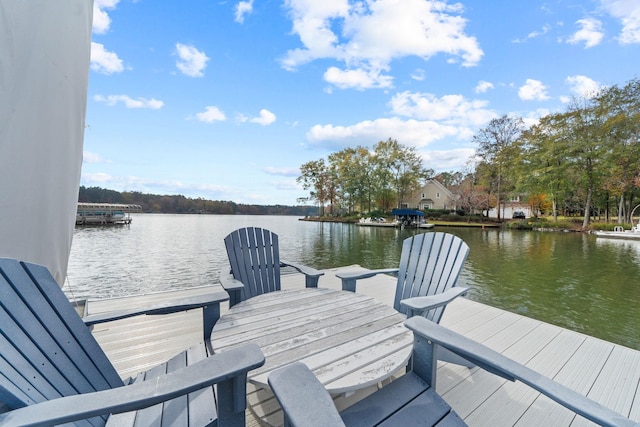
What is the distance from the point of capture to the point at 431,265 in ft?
6.16

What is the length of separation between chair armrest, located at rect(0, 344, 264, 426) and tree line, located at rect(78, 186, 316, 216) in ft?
105

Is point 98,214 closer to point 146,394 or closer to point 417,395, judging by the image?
point 146,394

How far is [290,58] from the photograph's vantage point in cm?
830

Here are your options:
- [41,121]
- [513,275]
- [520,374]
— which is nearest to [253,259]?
[41,121]

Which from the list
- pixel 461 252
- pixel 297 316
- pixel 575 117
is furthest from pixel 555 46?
pixel 575 117

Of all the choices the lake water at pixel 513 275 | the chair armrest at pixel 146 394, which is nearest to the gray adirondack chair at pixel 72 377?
the chair armrest at pixel 146 394

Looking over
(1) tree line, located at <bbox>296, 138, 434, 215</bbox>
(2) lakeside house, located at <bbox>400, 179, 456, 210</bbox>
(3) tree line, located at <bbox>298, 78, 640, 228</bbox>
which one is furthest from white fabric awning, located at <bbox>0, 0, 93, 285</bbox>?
(2) lakeside house, located at <bbox>400, 179, 456, 210</bbox>

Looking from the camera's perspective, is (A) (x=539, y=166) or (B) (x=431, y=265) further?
(A) (x=539, y=166)

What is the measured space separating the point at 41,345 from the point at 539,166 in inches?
960

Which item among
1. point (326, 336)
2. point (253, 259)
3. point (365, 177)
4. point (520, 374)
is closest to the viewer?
point (520, 374)

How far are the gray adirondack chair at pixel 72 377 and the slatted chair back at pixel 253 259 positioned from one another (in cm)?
113

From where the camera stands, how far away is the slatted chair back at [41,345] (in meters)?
0.65

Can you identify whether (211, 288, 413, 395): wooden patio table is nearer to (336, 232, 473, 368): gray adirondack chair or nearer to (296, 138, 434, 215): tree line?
(336, 232, 473, 368): gray adirondack chair

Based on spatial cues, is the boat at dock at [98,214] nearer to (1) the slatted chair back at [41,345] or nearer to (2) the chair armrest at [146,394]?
(1) the slatted chair back at [41,345]
